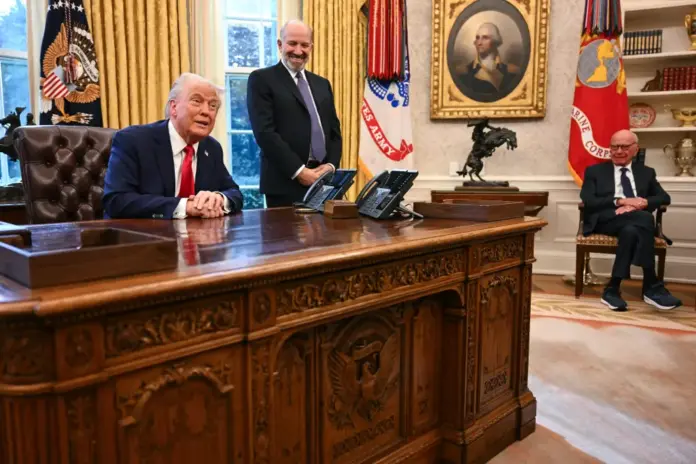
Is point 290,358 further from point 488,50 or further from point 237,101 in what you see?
point 488,50

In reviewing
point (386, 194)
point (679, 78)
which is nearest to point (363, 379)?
point (386, 194)

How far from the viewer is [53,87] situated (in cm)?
426

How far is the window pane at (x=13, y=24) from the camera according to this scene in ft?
14.4

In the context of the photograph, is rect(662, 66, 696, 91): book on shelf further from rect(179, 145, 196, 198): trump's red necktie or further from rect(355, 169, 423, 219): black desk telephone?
rect(179, 145, 196, 198): trump's red necktie

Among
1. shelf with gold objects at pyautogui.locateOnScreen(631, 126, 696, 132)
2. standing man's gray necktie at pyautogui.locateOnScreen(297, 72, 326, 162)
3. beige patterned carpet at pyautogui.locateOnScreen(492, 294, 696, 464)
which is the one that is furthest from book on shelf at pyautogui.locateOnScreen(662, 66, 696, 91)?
standing man's gray necktie at pyautogui.locateOnScreen(297, 72, 326, 162)

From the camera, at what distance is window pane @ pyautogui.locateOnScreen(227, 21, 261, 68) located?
17.5ft

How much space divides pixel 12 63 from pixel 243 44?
189 cm

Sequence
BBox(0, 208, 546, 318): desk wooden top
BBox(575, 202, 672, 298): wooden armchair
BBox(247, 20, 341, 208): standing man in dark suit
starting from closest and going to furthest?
1. BBox(0, 208, 546, 318): desk wooden top
2. BBox(247, 20, 341, 208): standing man in dark suit
3. BBox(575, 202, 672, 298): wooden armchair

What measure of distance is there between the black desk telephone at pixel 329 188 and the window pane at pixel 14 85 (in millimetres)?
3026

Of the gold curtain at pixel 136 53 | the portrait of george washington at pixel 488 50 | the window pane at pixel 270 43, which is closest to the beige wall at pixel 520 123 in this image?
the portrait of george washington at pixel 488 50

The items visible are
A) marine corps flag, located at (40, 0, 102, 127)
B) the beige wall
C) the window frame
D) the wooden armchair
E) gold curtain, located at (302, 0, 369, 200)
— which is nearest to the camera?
marine corps flag, located at (40, 0, 102, 127)

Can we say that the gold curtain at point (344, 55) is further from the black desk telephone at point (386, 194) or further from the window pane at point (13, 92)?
the black desk telephone at point (386, 194)

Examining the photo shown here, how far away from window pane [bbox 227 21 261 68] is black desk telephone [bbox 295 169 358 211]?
3.17 metres

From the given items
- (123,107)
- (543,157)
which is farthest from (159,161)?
(543,157)
